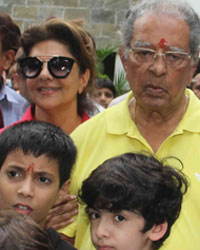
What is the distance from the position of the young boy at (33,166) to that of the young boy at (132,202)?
28 cm

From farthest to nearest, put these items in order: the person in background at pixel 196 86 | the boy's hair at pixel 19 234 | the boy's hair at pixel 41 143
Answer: the person in background at pixel 196 86 → the boy's hair at pixel 41 143 → the boy's hair at pixel 19 234

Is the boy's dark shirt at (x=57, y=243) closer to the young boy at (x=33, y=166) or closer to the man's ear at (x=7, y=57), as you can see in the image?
the young boy at (x=33, y=166)

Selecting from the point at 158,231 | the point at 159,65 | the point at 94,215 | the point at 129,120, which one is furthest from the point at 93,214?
the point at 159,65

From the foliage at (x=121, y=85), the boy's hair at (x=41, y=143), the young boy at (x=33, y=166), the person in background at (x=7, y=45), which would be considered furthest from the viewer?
the foliage at (x=121, y=85)

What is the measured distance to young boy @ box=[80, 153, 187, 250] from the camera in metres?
2.38

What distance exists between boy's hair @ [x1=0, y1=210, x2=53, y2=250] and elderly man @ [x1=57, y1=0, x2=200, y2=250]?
691mm

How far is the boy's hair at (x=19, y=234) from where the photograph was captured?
197cm

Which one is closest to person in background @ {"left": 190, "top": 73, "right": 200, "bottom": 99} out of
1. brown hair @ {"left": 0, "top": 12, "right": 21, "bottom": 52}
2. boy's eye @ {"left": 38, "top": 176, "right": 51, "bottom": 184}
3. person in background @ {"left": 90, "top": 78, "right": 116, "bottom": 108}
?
brown hair @ {"left": 0, "top": 12, "right": 21, "bottom": 52}

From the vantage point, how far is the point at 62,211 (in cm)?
293

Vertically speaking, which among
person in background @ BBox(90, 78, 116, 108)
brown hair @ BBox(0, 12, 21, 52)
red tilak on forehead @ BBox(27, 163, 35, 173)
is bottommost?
person in background @ BBox(90, 78, 116, 108)

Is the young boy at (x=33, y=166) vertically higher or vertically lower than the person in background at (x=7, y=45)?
lower

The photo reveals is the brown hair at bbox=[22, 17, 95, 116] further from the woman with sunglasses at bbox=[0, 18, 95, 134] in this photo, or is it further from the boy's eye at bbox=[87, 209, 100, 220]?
the boy's eye at bbox=[87, 209, 100, 220]

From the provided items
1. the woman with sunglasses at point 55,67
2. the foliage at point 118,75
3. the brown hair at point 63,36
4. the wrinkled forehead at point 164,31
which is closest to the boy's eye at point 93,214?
the wrinkled forehead at point 164,31

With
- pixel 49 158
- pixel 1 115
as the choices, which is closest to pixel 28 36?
pixel 1 115
